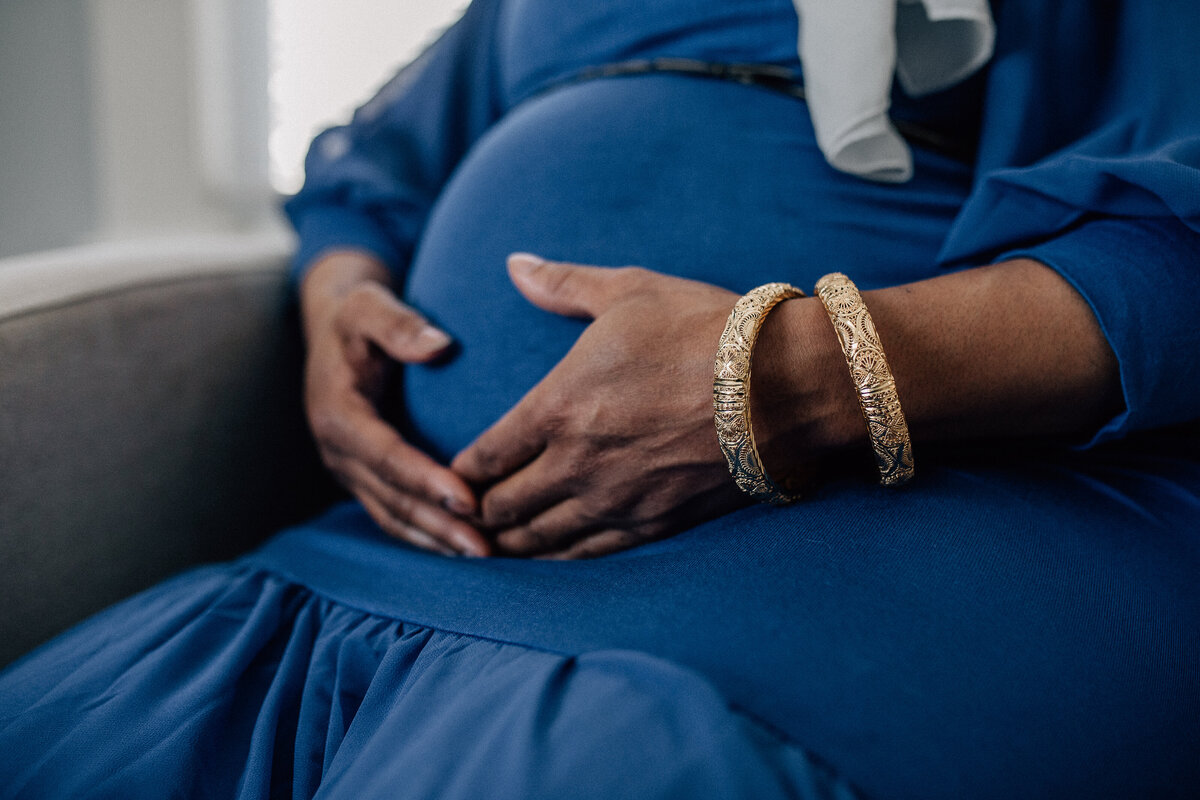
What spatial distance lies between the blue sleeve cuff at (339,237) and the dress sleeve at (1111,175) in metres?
0.64

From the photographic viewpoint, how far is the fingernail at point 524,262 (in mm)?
522

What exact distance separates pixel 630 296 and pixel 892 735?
0.29m

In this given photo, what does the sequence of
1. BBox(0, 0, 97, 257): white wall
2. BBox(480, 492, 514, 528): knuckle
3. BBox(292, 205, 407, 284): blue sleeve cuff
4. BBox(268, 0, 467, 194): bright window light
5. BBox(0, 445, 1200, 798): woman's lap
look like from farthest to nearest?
BBox(268, 0, 467, 194): bright window light < BBox(0, 0, 97, 257): white wall < BBox(292, 205, 407, 284): blue sleeve cuff < BBox(480, 492, 514, 528): knuckle < BBox(0, 445, 1200, 798): woman's lap

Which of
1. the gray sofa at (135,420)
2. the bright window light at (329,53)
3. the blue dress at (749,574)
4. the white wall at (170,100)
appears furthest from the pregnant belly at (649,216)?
the bright window light at (329,53)

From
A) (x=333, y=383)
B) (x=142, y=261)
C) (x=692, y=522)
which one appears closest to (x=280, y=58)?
(x=142, y=261)

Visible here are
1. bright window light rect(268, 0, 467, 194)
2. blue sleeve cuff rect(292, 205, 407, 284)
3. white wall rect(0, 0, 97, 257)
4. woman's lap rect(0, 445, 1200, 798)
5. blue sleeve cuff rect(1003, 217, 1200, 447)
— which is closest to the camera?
woman's lap rect(0, 445, 1200, 798)

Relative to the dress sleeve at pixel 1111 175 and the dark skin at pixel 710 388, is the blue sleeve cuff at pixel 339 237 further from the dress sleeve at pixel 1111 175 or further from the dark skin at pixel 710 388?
the dress sleeve at pixel 1111 175

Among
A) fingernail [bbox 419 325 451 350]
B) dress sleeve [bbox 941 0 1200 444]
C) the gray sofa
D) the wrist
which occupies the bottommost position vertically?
the gray sofa

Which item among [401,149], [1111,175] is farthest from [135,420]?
[1111,175]

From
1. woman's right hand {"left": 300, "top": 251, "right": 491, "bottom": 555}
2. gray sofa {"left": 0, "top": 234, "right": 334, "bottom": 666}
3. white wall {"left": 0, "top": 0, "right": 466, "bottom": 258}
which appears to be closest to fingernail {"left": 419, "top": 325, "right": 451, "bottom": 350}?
woman's right hand {"left": 300, "top": 251, "right": 491, "bottom": 555}

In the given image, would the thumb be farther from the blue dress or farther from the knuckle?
the knuckle

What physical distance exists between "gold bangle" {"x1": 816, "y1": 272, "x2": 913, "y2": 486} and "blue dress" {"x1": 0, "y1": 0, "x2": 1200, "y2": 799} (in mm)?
34

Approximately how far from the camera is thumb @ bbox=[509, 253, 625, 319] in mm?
475

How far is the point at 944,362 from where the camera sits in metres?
0.41
